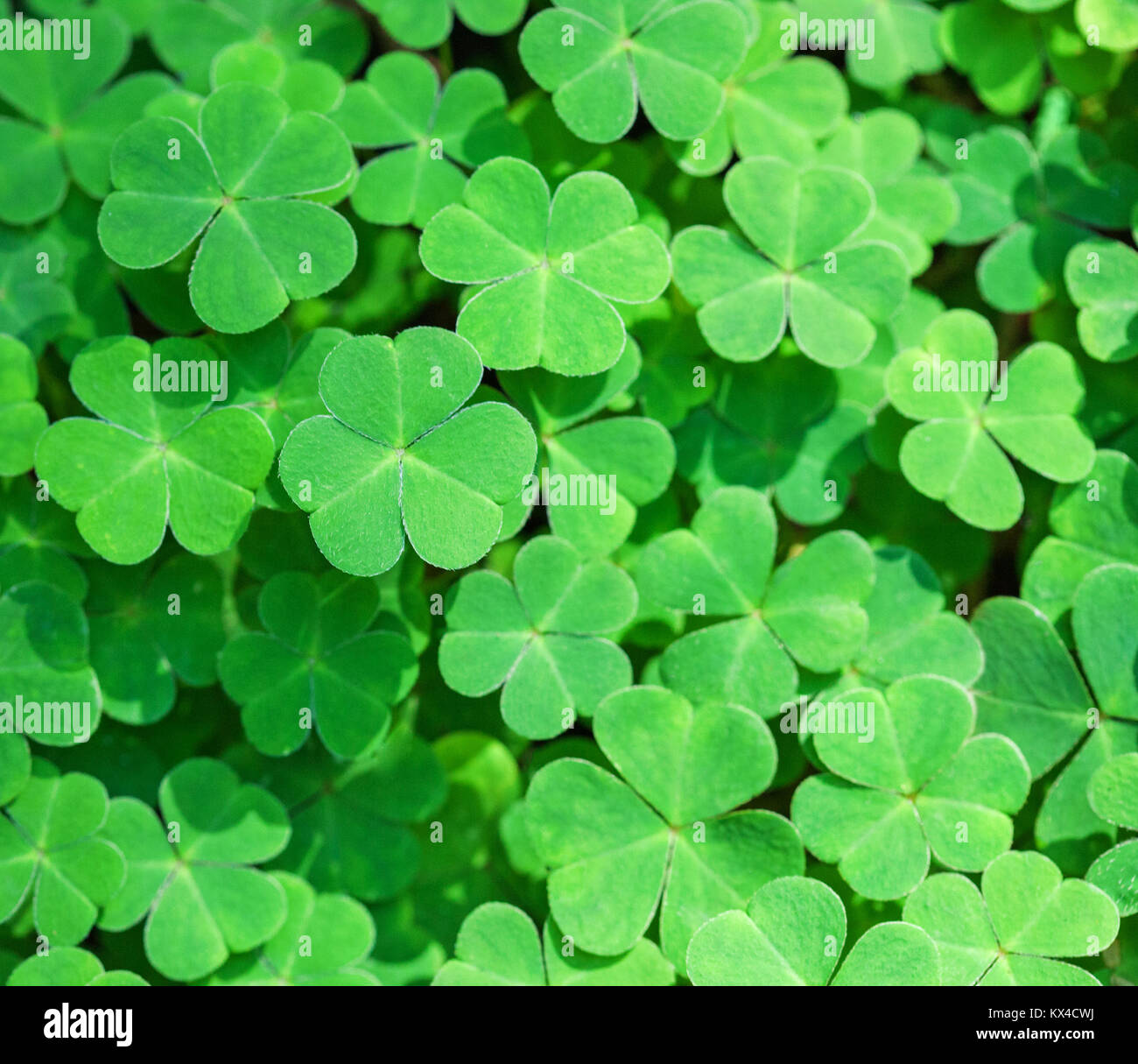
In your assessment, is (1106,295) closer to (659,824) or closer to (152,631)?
(659,824)

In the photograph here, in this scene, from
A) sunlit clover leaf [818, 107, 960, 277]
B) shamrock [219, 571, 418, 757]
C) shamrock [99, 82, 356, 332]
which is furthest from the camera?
sunlit clover leaf [818, 107, 960, 277]

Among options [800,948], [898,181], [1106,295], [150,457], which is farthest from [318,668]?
[1106,295]

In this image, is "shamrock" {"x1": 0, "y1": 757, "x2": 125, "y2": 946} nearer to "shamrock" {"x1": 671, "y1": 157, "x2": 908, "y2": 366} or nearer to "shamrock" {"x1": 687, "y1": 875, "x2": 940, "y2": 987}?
"shamrock" {"x1": 687, "y1": 875, "x2": 940, "y2": 987}

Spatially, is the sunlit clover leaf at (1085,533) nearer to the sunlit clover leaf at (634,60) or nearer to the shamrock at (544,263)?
the shamrock at (544,263)

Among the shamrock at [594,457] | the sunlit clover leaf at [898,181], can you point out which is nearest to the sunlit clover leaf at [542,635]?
the shamrock at [594,457]

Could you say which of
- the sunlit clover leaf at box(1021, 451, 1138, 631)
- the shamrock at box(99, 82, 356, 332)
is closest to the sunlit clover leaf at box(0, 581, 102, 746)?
the shamrock at box(99, 82, 356, 332)
